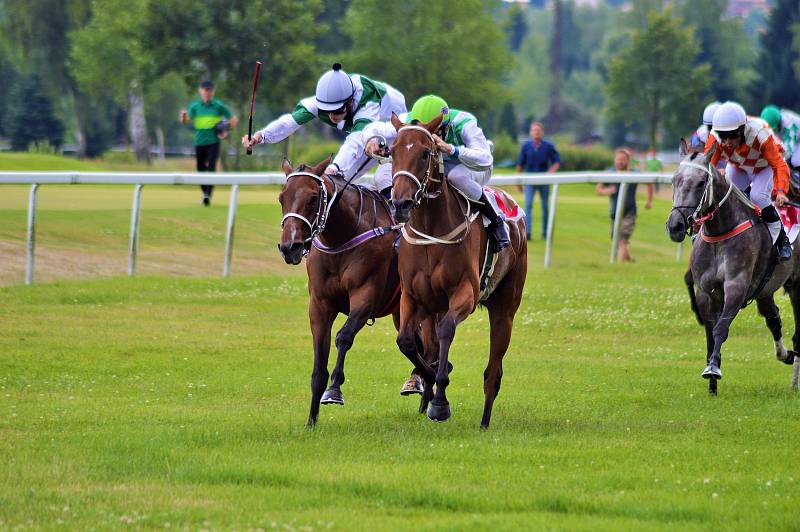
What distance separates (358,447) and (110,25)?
144 ft

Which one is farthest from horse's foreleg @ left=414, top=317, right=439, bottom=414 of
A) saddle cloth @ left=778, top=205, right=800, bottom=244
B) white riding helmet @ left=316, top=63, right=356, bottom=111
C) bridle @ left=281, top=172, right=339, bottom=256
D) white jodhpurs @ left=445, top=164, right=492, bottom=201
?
saddle cloth @ left=778, top=205, right=800, bottom=244

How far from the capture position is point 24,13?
175ft

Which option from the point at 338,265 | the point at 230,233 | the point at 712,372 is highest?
the point at 338,265

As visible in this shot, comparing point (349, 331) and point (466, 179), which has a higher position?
point (466, 179)

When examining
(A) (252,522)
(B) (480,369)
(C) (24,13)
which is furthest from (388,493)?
(C) (24,13)

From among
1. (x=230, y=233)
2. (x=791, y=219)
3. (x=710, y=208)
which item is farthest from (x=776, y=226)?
(x=230, y=233)

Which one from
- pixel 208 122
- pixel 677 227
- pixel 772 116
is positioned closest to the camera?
pixel 677 227

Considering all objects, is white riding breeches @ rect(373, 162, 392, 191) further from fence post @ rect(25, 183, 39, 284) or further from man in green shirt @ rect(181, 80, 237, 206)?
man in green shirt @ rect(181, 80, 237, 206)

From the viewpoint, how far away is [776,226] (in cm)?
1178

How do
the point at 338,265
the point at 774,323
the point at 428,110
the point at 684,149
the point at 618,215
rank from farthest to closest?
1. the point at 618,215
2. the point at 774,323
3. the point at 684,149
4. the point at 338,265
5. the point at 428,110

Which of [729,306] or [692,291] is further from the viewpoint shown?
[692,291]

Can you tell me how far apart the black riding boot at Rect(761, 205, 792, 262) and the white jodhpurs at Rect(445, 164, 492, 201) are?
3235mm

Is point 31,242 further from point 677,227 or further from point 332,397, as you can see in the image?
point 677,227

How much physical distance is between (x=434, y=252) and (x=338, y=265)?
0.74m
